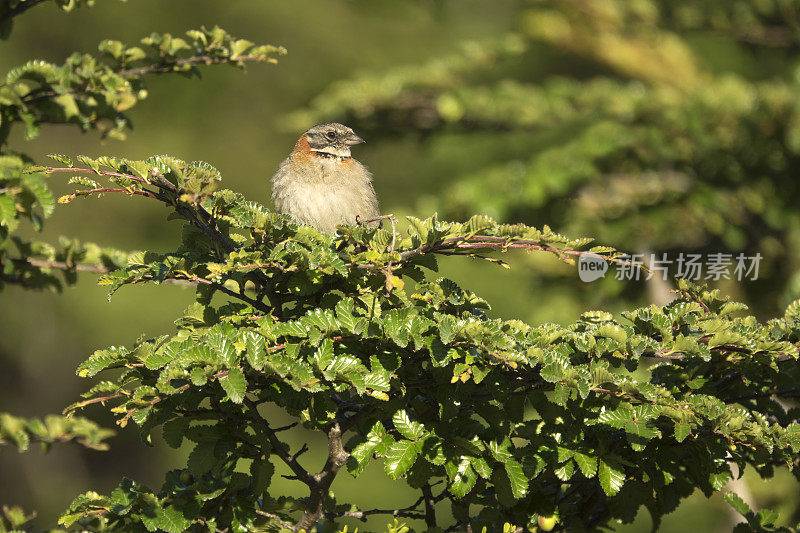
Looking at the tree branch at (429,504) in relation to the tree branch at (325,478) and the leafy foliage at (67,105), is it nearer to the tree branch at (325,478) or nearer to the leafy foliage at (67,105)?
the tree branch at (325,478)

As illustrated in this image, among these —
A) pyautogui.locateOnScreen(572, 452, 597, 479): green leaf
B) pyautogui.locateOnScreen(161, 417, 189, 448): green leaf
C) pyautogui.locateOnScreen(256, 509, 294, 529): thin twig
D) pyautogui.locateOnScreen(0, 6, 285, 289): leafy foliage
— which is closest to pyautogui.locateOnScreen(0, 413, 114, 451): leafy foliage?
pyautogui.locateOnScreen(161, 417, 189, 448): green leaf

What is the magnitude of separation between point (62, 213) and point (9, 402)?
239cm

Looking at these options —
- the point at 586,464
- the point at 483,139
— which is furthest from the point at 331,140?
the point at 586,464

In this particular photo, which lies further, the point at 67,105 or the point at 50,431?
the point at 67,105

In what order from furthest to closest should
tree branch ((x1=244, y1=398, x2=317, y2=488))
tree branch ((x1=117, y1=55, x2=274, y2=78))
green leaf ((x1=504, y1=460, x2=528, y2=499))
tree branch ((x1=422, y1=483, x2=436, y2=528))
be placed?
tree branch ((x1=117, y1=55, x2=274, y2=78))
tree branch ((x1=422, y1=483, x2=436, y2=528))
tree branch ((x1=244, y1=398, x2=317, y2=488))
green leaf ((x1=504, y1=460, x2=528, y2=499))

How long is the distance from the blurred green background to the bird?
0.86 meters

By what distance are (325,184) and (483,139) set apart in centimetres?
250

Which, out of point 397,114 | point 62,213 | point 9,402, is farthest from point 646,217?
point 9,402

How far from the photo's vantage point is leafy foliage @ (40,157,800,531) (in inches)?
90.4

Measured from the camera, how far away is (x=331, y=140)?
196 inches

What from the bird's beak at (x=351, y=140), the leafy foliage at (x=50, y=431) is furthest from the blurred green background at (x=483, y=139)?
the leafy foliage at (x=50, y=431)

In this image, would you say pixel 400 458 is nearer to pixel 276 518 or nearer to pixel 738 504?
pixel 276 518

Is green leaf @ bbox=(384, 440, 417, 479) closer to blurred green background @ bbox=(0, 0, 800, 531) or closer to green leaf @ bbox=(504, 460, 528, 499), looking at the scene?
green leaf @ bbox=(504, 460, 528, 499)

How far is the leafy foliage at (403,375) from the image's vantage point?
2.29 meters
